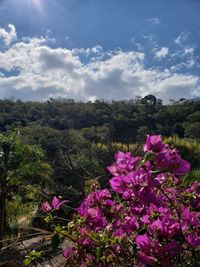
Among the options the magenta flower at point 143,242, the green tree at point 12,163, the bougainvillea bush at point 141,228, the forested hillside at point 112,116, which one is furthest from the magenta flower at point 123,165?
the forested hillside at point 112,116

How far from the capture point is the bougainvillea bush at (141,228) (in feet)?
3.82

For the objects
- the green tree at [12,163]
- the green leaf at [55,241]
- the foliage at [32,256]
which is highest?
the green leaf at [55,241]

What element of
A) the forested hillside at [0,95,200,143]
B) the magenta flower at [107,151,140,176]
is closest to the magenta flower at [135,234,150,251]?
the magenta flower at [107,151,140,176]

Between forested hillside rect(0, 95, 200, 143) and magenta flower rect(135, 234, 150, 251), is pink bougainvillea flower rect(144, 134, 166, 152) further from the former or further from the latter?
forested hillside rect(0, 95, 200, 143)

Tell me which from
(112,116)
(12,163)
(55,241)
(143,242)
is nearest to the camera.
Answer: (143,242)

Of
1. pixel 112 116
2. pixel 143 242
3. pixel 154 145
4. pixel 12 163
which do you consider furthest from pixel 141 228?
pixel 112 116

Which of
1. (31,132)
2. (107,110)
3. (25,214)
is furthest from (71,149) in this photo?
(107,110)

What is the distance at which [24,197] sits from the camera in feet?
45.5

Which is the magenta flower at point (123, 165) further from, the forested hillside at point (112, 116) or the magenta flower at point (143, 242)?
the forested hillside at point (112, 116)

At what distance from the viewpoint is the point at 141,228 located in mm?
1300

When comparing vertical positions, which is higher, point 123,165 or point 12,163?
point 123,165

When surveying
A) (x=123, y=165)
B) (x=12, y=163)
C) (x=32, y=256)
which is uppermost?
(x=123, y=165)

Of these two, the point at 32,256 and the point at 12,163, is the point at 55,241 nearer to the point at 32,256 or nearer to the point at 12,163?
the point at 32,256

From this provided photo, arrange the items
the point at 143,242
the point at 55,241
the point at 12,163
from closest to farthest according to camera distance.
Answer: the point at 143,242 → the point at 55,241 → the point at 12,163
